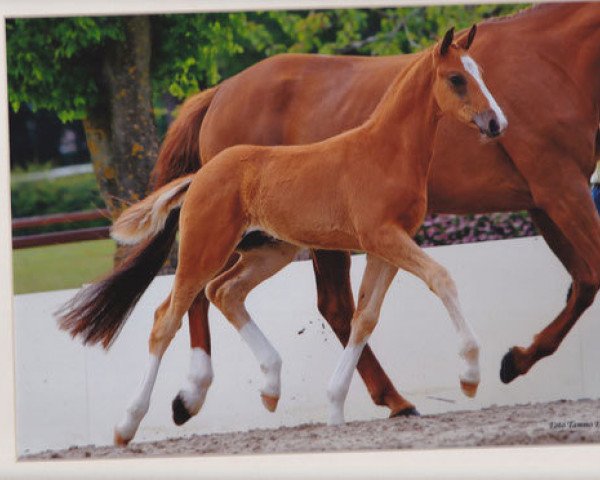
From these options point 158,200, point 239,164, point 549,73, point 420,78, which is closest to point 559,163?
point 549,73

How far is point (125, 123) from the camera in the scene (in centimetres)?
775

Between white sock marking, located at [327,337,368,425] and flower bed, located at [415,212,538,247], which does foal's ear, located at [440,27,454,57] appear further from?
A: flower bed, located at [415,212,538,247]

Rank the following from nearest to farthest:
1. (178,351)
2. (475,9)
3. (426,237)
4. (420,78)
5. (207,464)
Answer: (420,78)
(207,464)
(178,351)
(426,237)
(475,9)

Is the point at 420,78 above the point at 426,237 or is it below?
above

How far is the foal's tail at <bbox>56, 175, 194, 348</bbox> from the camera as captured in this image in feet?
19.9

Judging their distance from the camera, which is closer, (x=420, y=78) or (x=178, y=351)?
(x=420, y=78)

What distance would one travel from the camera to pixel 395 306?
22.0ft

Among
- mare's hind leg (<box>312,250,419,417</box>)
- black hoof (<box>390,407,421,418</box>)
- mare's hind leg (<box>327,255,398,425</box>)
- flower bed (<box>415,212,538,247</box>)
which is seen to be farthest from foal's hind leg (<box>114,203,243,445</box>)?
flower bed (<box>415,212,538,247</box>)

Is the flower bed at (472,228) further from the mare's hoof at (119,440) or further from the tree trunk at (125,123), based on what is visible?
the mare's hoof at (119,440)

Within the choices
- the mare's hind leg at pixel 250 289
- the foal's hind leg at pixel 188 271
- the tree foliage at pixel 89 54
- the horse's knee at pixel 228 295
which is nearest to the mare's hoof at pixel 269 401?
the mare's hind leg at pixel 250 289

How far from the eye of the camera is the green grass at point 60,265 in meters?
6.54

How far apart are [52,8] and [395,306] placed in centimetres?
238

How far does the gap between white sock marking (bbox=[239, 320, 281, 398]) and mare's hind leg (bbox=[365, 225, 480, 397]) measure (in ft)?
2.45

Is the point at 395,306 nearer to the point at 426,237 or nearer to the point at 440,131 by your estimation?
the point at 440,131
